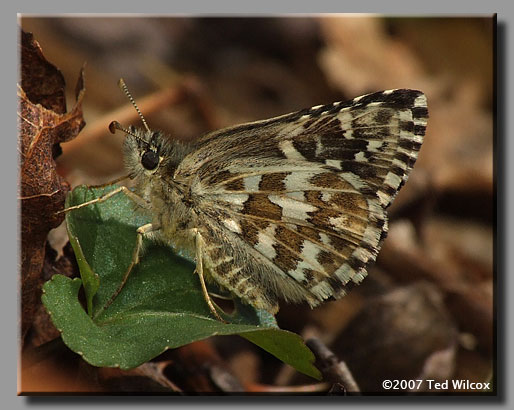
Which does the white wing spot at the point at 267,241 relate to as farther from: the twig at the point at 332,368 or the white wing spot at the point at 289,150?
the twig at the point at 332,368

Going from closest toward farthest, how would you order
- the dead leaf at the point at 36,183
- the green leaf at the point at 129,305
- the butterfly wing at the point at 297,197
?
the green leaf at the point at 129,305
the dead leaf at the point at 36,183
the butterfly wing at the point at 297,197

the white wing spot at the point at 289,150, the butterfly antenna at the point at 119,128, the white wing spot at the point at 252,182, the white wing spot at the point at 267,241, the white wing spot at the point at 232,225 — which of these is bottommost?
the white wing spot at the point at 267,241

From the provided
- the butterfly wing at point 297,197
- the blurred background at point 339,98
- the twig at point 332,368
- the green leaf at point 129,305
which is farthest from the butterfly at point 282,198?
the blurred background at point 339,98

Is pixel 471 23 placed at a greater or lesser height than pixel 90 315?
greater

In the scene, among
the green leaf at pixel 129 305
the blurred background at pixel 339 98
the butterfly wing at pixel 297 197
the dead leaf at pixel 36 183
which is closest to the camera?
the green leaf at pixel 129 305

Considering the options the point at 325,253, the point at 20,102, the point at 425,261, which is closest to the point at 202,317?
the point at 325,253

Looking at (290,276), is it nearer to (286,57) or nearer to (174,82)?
(174,82)

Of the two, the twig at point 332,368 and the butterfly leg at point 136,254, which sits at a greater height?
the butterfly leg at point 136,254
